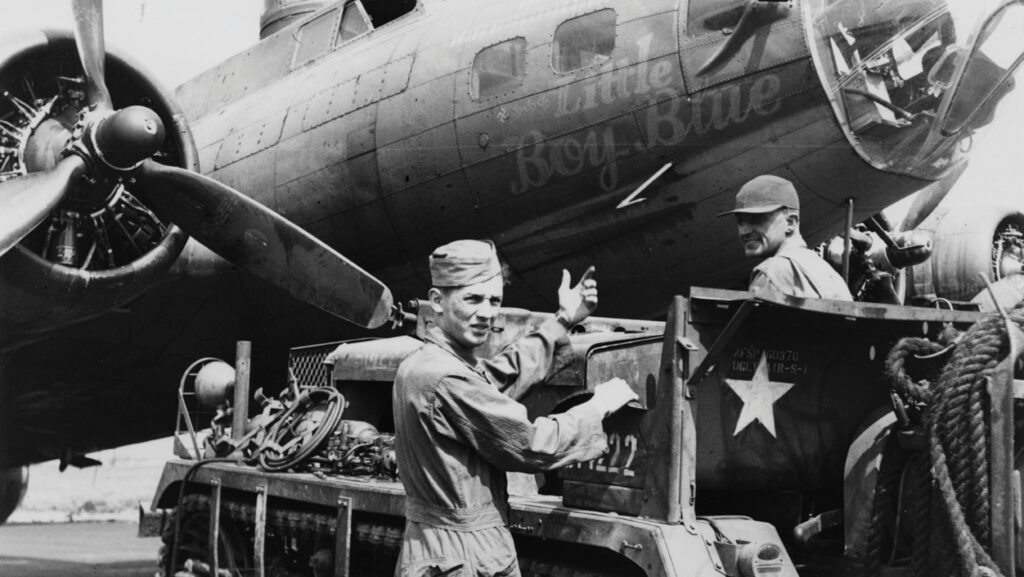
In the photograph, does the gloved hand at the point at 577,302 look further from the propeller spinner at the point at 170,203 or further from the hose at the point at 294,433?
the propeller spinner at the point at 170,203

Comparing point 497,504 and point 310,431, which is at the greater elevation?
point 310,431

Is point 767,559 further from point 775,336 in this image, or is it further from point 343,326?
point 343,326

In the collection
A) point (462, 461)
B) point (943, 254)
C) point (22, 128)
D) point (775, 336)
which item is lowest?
point (462, 461)

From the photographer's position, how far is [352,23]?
36.1 feet

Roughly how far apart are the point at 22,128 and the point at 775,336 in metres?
7.48

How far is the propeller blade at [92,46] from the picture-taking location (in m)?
9.30

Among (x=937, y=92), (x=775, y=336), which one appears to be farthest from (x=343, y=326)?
(x=775, y=336)

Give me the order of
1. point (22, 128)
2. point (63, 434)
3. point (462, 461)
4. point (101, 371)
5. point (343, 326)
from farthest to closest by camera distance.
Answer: point (63, 434)
point (101, 371)
point (343, 326)
point (22, 128)
point (462, 461)

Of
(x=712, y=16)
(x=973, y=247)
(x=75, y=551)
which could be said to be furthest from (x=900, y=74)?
(x=75, y=551)

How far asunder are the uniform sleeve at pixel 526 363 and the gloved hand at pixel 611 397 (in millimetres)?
295

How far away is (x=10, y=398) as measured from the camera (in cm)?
1225

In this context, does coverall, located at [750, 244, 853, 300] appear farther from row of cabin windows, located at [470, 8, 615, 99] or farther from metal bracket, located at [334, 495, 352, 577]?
row of cabin windows, located at [470, 8, 615, 99]

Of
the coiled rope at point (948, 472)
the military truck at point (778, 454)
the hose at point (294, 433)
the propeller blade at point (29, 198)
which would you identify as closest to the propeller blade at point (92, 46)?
the propeller blade at point (29, 198)

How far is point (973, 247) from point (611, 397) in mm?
7816
